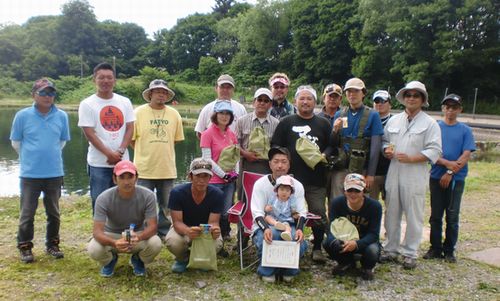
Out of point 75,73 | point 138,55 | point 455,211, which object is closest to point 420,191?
point 455,211

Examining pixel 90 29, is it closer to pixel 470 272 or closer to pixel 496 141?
pixel 496 141

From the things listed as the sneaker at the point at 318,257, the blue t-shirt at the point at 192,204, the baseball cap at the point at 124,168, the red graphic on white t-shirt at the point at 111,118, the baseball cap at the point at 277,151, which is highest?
the red graphic on white t-shirt at the point at 111,118

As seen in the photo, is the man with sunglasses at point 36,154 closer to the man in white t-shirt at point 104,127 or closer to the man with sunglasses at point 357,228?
the man in white t-shirt at point 104,127

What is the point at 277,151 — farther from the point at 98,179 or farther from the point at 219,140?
the point at 98,179

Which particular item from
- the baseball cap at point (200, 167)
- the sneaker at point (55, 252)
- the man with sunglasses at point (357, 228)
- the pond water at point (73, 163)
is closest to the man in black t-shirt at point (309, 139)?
the man with sunglasses at point (357, 228)

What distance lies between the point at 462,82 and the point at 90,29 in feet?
192

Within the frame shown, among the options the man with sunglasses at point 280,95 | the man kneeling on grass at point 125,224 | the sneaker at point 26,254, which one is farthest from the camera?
the man with sunglasses at point 280,95

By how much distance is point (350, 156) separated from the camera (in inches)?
160

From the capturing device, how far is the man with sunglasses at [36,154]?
12.7ft

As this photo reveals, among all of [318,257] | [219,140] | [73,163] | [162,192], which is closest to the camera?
[318,257]

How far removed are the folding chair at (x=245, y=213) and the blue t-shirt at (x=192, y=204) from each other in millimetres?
222

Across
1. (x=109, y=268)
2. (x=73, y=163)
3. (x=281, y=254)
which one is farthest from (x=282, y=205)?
(x=73, y=163)

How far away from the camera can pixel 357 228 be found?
389cm

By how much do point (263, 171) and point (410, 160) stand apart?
1.53 m
